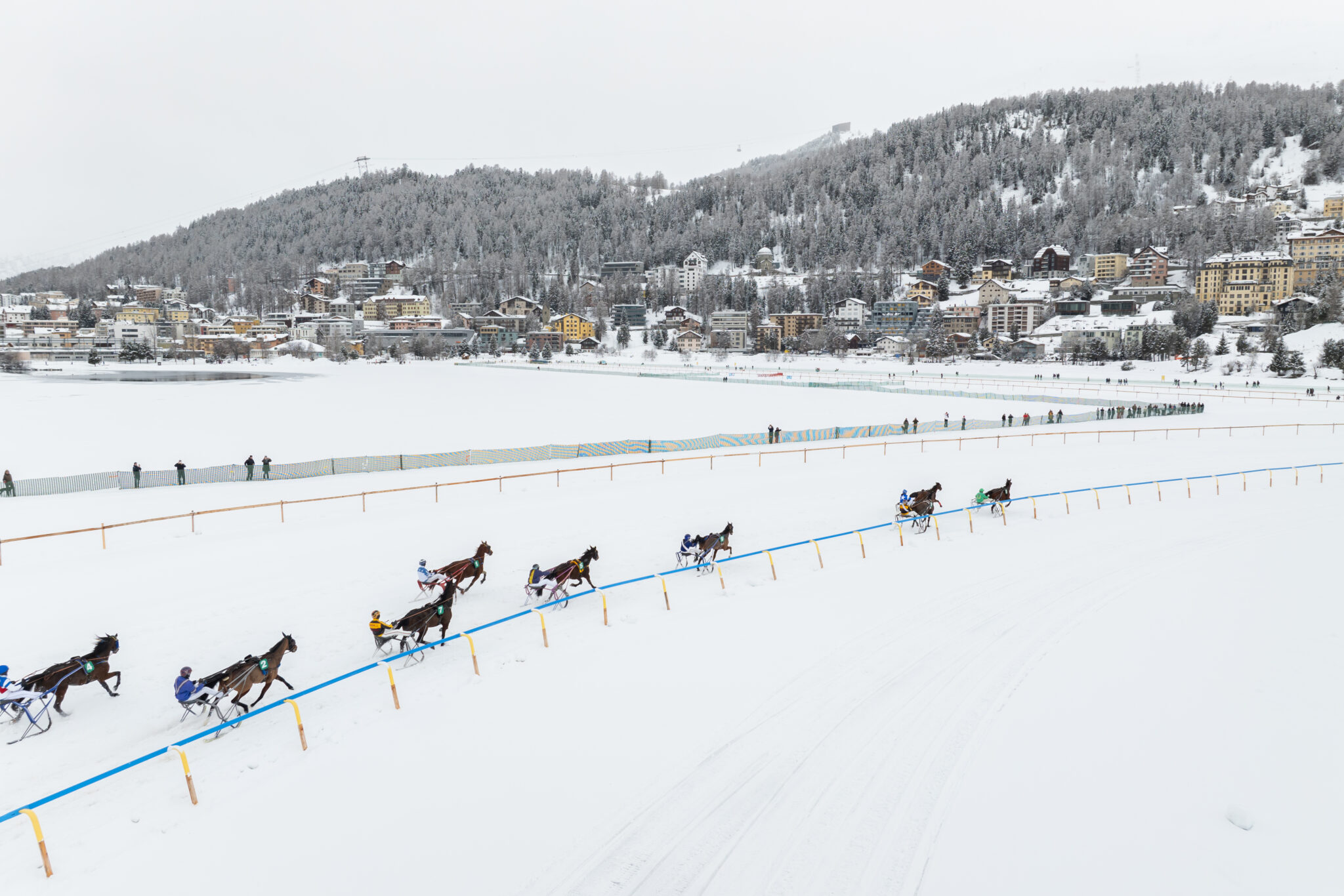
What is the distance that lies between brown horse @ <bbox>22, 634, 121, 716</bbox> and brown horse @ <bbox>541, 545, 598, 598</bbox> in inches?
217

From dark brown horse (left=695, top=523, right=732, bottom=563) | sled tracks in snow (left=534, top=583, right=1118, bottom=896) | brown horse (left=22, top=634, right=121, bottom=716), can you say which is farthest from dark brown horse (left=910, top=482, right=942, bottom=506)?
brown horse (left=22, top=634, right=121, bottom=716)

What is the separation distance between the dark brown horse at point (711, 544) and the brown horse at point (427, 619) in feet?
15.8

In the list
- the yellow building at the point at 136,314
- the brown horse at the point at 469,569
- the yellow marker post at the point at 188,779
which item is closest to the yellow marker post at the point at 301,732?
the yellow marker post at the point at 188,779

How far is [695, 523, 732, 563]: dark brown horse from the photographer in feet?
43.7

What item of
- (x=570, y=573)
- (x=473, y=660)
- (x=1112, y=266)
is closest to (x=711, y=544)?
(x=570, y=573)

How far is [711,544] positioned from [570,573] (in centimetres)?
290

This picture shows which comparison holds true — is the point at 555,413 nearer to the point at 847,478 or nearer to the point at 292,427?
the point at 292,427

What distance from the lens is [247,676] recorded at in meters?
8.21

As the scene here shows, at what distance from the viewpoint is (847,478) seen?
23172 millimetres

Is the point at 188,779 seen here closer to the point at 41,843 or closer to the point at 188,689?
the point at 41,843

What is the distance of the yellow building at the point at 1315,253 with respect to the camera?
116 m

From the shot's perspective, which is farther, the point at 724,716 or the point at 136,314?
the point at 136,314

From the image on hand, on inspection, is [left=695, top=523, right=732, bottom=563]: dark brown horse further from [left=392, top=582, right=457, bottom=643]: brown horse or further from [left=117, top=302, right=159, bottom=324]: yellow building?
[left=117, top=302, right=159, bottom=324]: yellow building

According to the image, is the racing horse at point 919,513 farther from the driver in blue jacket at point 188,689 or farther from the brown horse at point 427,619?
the driver in blue jacket at point 188,689
